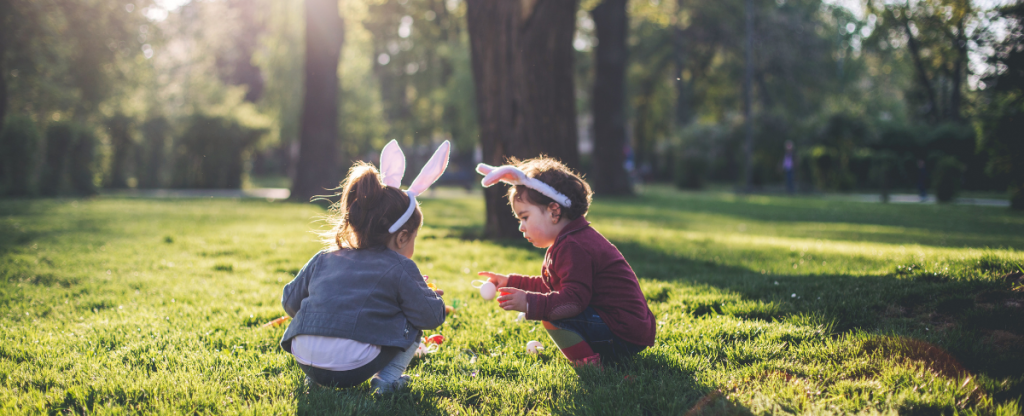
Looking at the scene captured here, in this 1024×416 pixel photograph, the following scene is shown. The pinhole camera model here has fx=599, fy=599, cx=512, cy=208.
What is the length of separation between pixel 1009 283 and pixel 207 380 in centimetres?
483

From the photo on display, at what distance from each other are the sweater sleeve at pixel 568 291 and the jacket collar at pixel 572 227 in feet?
0.27

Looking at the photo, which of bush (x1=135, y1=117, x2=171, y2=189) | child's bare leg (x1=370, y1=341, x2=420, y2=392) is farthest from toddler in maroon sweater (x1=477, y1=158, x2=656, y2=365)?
bush (x1=135, y1=117, x2=171, y2=189)

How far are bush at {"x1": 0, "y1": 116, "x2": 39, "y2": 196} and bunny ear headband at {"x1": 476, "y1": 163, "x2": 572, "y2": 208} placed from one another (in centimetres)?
1732

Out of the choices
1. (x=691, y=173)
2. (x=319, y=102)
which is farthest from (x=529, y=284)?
(x=691, y=173)

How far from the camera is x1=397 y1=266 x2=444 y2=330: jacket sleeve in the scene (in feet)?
9.54

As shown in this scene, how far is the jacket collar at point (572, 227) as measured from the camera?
319 cm

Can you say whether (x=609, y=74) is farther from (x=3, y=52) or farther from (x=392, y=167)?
(x=392, y=167)

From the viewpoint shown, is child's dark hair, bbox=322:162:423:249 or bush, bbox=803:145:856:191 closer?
child's dark hair, bbox=322:162:423:249

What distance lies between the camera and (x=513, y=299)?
295 cm

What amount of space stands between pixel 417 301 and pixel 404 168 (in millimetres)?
652

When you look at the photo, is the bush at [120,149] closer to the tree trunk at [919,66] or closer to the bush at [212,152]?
the bush at [212,152]

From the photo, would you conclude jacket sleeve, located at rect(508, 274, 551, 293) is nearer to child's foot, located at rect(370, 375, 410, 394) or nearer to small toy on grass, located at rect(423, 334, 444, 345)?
small toy on grass, located at rect(423, 334, 444, 345)

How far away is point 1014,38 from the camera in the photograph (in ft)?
23.5

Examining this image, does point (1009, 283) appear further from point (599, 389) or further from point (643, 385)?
point (599, 389)
